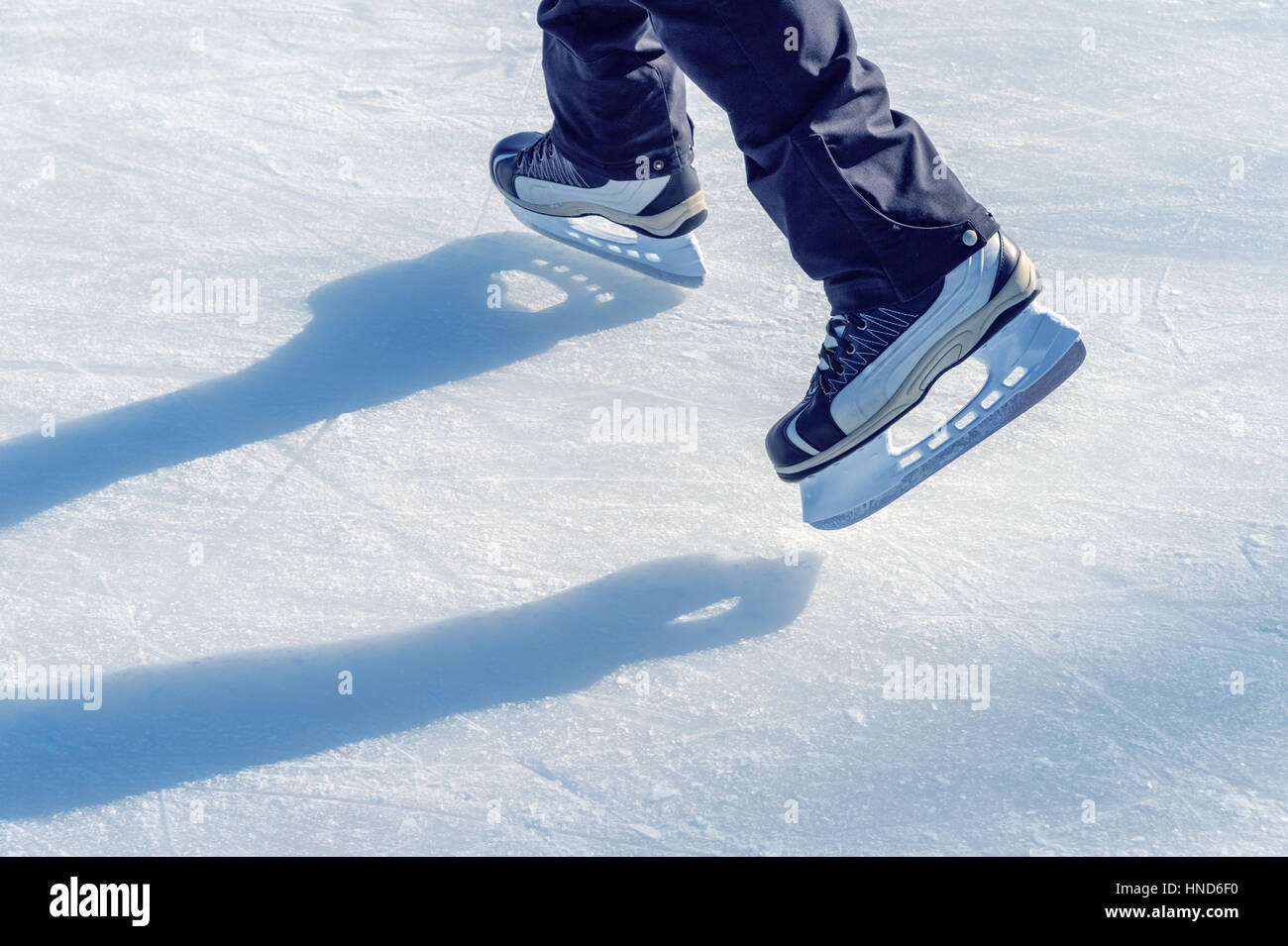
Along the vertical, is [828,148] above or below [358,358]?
above

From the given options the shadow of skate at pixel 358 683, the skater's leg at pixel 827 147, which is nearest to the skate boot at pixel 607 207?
the skater's leg at pixel 827 147

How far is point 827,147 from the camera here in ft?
4.29

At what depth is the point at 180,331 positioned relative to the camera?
191 centimetres

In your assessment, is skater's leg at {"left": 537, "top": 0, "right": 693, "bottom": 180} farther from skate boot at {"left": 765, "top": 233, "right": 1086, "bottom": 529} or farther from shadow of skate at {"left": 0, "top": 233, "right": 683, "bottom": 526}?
skate boot at {"left": 765, "top": 233, "right": 1086, "bottom": 529}

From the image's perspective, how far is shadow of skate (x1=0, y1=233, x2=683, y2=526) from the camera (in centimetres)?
167

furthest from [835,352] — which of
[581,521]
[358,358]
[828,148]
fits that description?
[358,358]

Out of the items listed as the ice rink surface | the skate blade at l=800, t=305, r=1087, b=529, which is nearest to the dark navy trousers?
the skate blade at l=800, t=305, r=1087, b=529

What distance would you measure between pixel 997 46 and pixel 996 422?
148cm

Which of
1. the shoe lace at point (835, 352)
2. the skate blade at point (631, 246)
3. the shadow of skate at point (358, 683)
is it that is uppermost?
the shoe lace at point (835, 352)

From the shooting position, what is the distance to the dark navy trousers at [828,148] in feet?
4.20

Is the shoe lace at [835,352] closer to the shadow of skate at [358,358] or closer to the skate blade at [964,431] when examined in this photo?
the skate blade at [964,431]

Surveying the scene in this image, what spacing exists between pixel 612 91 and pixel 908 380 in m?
0.68

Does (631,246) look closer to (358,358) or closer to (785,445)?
(358,358)

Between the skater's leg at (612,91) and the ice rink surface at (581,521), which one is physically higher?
the skater's leg at (612,91)
